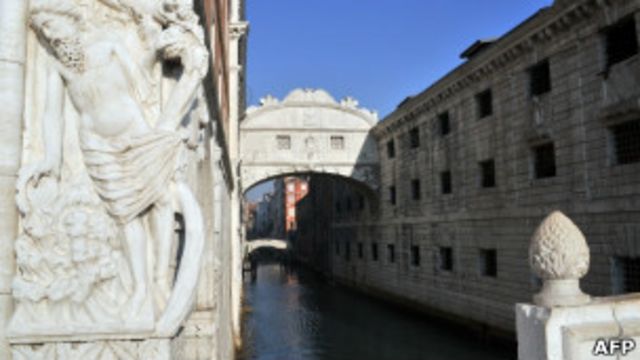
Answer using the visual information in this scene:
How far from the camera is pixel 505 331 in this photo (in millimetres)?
14445

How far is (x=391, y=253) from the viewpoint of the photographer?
24.5m

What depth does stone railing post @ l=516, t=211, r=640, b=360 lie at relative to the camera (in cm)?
367

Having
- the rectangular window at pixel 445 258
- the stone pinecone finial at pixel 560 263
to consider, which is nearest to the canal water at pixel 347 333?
the rectangular window at pixel 445 258

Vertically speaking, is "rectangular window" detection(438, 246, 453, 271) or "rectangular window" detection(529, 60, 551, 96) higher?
"rectangular window" detection(529, 60, 551, 96)

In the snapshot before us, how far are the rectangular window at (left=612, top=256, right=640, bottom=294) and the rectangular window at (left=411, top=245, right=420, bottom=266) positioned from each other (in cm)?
1084

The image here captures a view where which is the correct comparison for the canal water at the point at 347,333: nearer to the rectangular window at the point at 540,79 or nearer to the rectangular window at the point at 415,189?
the rectangular window at the point at 415,189

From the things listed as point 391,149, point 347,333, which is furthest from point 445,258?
point 391,149

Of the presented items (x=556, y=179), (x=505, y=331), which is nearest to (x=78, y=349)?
(x=556, y=179)

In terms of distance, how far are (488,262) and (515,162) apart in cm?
362

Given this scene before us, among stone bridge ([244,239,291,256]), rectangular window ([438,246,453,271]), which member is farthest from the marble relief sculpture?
stone bridge ([244,239,291,256])

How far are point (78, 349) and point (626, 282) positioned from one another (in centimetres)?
1169

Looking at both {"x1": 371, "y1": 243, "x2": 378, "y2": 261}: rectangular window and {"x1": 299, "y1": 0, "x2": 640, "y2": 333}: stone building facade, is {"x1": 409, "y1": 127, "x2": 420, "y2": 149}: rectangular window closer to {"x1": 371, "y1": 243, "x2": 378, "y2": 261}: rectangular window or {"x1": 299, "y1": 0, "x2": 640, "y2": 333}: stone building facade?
{"x1": 299, "y1": 0, "x2": 640, "y2": 333}: stone building facade

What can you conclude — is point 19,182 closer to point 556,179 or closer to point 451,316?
point 556,179

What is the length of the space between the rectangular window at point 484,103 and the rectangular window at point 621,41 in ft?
15.7
